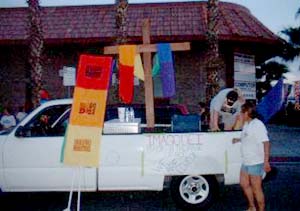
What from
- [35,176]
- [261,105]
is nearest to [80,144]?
[35,176]

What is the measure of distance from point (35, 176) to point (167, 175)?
2152 mm

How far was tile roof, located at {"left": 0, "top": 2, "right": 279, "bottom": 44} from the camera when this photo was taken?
2023cm

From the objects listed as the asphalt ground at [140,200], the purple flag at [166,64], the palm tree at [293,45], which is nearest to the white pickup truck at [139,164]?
the asphalt ground at [140,200]

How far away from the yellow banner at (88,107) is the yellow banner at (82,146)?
0.29ft

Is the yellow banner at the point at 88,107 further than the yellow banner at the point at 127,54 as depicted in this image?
No

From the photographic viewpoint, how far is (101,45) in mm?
21438

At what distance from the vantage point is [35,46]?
16.7 m

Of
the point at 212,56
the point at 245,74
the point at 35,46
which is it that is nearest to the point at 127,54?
the point at 212,56

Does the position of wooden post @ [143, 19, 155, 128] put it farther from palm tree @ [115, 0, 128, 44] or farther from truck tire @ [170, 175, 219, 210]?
palm tree @ [115, 0, 128, 44]

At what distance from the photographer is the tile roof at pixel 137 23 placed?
2023 centimetres

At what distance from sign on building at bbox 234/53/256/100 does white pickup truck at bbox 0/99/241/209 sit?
46.1 feet

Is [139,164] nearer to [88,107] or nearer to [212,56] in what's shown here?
[88,107]

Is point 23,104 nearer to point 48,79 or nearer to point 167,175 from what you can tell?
point 48,79

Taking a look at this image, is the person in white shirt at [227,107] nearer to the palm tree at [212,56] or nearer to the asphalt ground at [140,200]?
the asphalt ground at [140,200]
